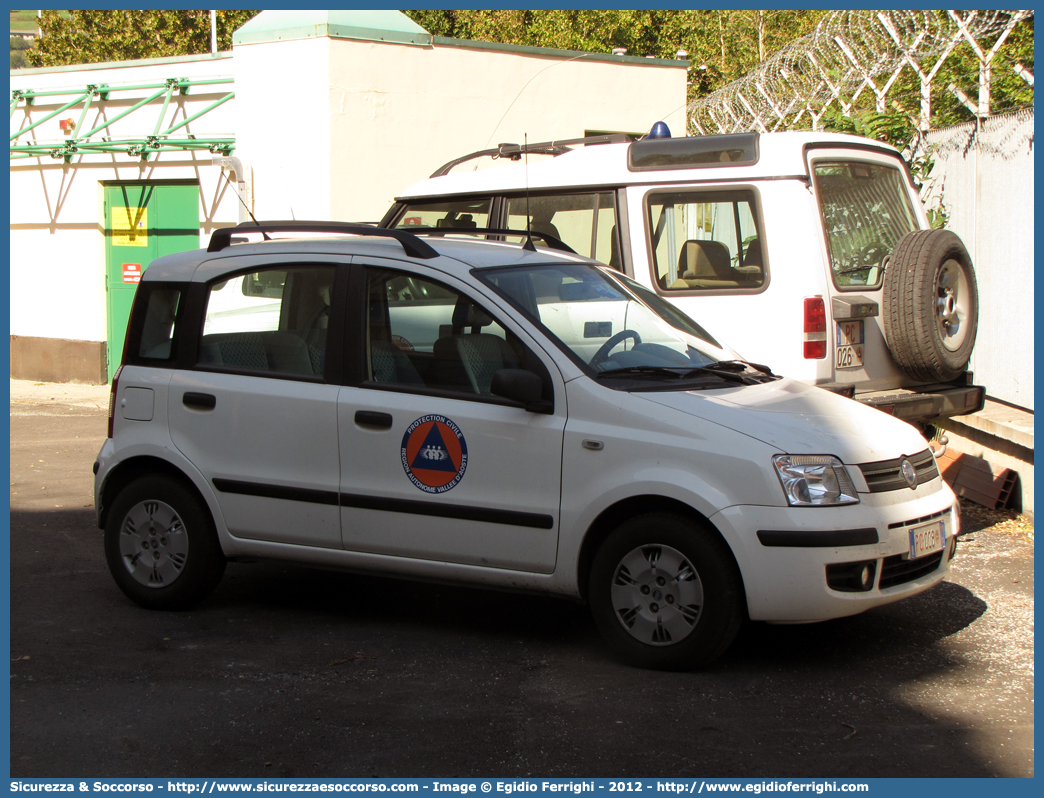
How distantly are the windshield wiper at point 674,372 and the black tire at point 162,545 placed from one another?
7.10 feet

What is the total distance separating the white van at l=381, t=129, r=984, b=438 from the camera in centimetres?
683

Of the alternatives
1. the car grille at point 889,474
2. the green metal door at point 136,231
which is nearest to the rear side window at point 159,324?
the car grille at point 889,474

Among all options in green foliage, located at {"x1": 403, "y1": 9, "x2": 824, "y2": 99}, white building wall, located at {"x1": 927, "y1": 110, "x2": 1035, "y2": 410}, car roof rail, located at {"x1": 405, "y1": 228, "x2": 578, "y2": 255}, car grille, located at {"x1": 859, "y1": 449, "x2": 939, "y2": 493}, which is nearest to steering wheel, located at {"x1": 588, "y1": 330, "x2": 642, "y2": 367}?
car roof rail, located at {"x1": 405, "y1": 228, "x2": 578, "y2": 255}

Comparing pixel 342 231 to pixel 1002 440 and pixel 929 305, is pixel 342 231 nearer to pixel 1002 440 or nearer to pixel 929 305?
pixel 929 305

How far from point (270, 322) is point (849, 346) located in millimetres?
3403

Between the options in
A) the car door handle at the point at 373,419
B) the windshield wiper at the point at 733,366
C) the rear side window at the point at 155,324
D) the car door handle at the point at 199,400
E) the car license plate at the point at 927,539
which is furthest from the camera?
the rear side window at the point at 155,324

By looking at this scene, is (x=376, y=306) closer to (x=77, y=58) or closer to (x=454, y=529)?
(x=454, y=529)

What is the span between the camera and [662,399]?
16.2 ft

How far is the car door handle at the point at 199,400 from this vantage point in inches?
223

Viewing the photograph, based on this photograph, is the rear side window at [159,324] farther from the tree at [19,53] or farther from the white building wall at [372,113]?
the tree at [19,53]

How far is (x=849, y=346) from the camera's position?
691 centimetres

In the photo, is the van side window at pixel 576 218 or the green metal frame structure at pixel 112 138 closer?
the van side window at pixel 576 218

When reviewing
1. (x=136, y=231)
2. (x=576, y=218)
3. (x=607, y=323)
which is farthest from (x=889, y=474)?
(x=136, y=231)

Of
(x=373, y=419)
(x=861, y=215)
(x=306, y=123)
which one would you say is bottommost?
(x=373, y=419)
